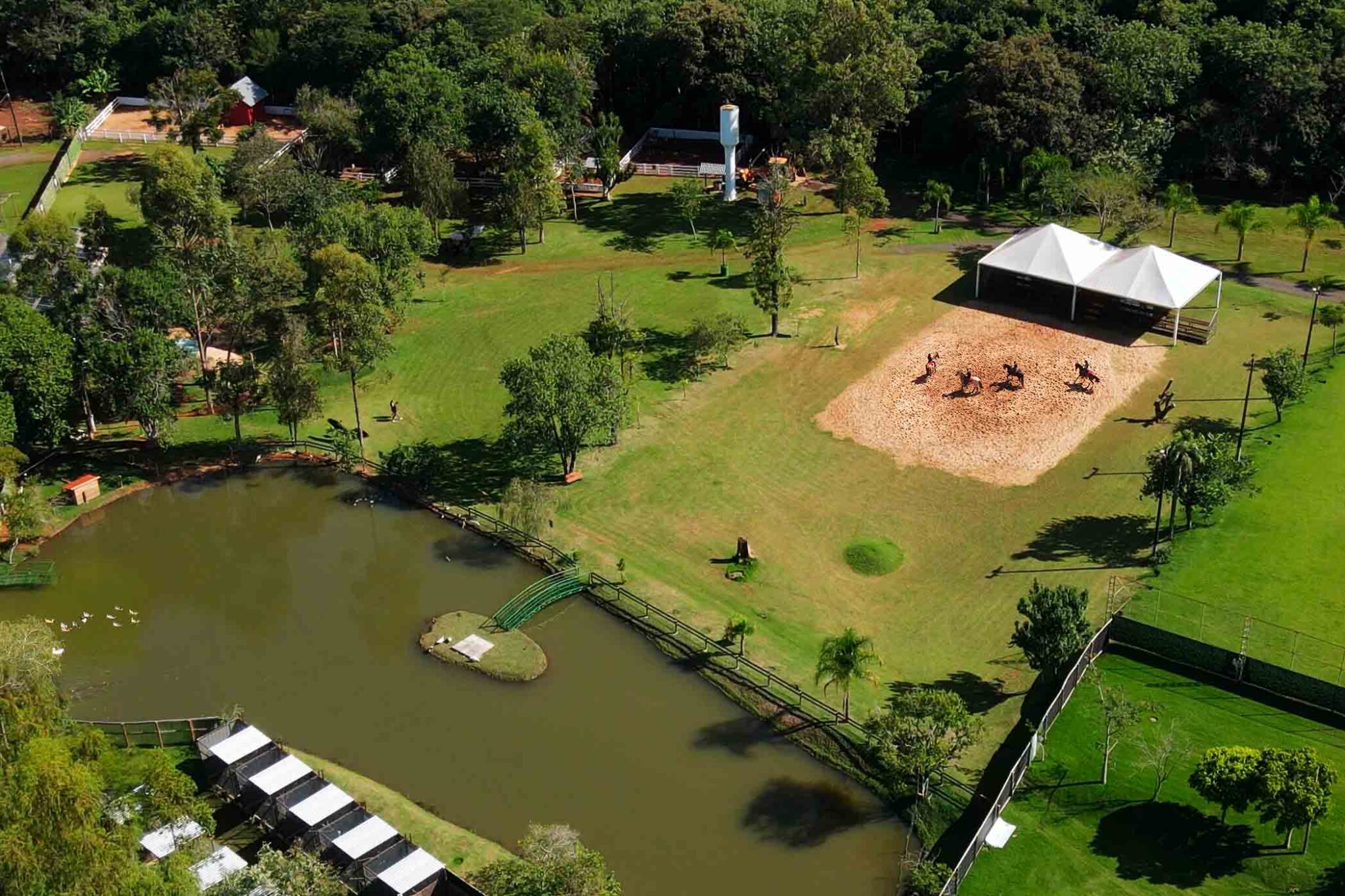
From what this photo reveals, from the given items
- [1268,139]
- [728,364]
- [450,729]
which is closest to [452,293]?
[728,364]

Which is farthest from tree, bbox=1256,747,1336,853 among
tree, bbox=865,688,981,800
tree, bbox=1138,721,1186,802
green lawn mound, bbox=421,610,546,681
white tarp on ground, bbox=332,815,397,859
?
white tarp on ground, bbox=332,815,397,859

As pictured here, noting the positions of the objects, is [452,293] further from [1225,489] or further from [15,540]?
[1225,489]

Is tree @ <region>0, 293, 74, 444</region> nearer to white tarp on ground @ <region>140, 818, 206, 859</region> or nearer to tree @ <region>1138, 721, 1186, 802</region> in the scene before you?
white tarp on ground @ <region>140, 818, 206, 859</region>

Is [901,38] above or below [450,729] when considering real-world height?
above

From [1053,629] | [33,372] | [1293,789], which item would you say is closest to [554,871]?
[1053,629]

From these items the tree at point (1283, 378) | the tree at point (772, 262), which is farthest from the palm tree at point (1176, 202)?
the tree at point (772, 262)

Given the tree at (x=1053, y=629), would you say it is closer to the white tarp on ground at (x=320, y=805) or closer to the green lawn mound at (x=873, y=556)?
the green lawn mound at (x=873, y=556)
